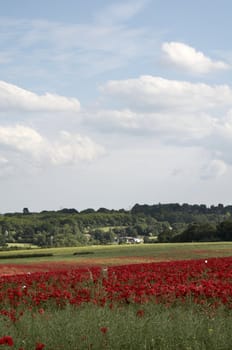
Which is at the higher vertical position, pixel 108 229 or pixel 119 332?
pixel 108 229

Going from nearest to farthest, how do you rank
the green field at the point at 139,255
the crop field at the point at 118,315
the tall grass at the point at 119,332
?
the tall grass at the point at 119,332
the crop field at the point at 118,315
the green field at the point at 139,255

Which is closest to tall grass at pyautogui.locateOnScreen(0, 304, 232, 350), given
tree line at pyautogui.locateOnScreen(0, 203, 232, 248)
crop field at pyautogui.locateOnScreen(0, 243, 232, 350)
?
crop field at pyautogui.locateOnScreen(0, 243, 232, 350)

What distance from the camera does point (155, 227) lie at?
167 metres

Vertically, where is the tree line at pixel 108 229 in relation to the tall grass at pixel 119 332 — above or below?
above

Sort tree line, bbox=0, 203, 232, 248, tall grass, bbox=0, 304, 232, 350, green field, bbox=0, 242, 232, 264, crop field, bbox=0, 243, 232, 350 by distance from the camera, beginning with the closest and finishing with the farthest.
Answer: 1. tall grass, bbox=0, 304, 232, 350
2. crop field, bbox=0, 243, 232, 350
3. green field, bbox=0, 242, 232, 264
4. tree line, bbox=0, 203, 232, 248

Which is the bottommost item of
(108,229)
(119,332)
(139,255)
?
(119,332)

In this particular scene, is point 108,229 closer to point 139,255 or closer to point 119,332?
point 139,255

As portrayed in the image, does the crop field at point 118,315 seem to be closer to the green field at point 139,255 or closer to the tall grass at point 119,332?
the tall grass at point 119,332

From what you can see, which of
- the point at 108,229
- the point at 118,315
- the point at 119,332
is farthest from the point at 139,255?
the point at 108,229

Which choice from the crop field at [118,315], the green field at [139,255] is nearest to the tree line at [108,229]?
the green field at [139,255]

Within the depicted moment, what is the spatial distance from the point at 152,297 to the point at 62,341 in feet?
14.5

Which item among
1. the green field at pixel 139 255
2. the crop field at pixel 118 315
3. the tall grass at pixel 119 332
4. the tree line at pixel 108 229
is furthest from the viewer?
the tree line at pixel 108 229

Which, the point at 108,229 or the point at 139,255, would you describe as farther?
the point at 108,229

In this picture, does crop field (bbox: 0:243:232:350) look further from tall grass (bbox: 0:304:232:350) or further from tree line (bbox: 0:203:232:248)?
tree line (bbox: 0:203:232:248)
